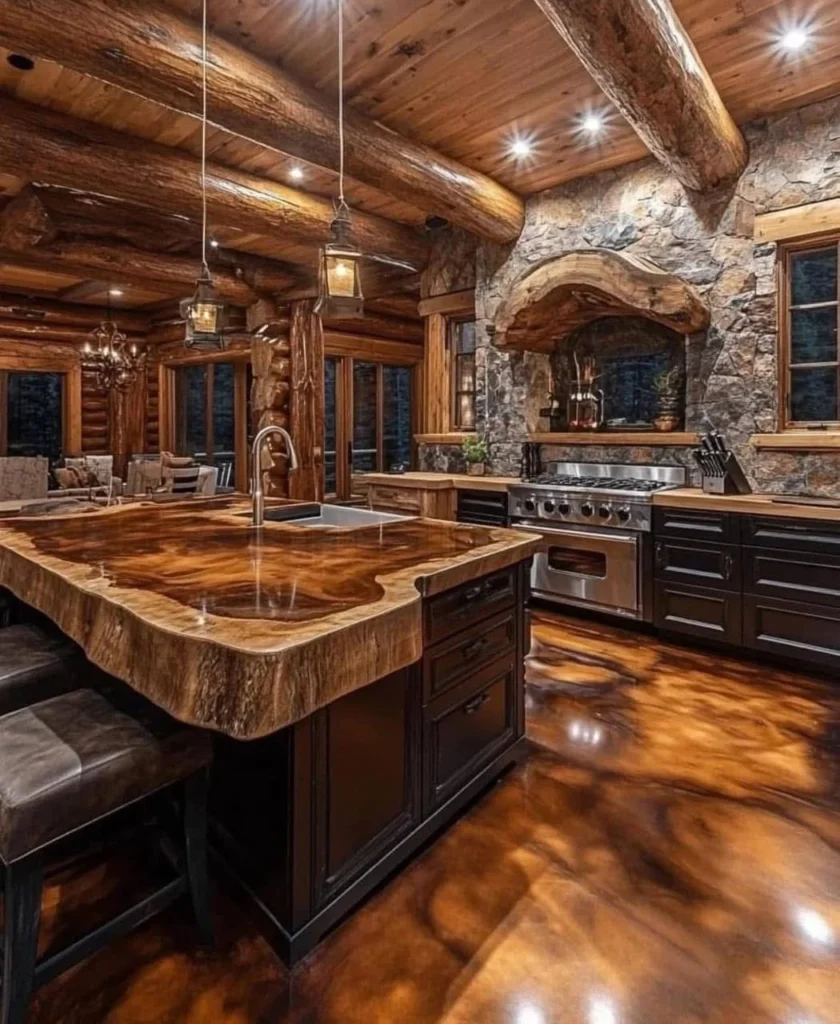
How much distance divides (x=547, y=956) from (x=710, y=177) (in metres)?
4.21

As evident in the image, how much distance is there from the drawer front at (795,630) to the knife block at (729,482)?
2.15 feet

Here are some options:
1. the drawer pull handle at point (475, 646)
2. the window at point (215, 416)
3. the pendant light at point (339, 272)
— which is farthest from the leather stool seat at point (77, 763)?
the window at point (215, 416)

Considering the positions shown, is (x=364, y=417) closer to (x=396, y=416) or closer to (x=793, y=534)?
(x=396, y=416)

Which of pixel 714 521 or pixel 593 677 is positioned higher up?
pixel 714 521

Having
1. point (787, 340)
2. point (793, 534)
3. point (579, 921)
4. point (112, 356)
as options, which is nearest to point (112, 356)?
point (112, 356)

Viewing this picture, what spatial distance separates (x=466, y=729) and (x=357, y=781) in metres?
0.56

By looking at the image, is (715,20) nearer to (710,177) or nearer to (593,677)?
(710,177)

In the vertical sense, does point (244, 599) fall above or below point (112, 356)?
below

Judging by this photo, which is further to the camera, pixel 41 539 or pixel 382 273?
pixel 382 273

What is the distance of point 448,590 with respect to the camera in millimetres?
1959

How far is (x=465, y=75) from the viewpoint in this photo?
3.31m

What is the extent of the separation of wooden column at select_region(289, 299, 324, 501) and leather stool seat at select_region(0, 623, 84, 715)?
Result: 4807 mm

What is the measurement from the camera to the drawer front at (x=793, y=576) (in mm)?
3359

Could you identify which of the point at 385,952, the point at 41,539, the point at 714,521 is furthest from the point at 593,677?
the point at 41,539
